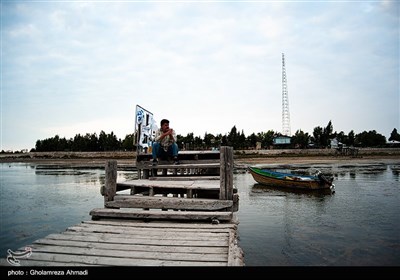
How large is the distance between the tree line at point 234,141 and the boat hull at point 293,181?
6952 cm

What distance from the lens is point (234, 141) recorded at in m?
100

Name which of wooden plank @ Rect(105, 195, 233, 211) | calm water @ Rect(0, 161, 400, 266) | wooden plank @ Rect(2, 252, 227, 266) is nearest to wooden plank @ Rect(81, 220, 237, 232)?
wooden plank @ Rect(105, 195, 233, 211)

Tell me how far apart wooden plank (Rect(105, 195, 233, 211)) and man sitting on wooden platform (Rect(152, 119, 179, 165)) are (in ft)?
8.29

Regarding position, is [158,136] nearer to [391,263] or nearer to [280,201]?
[391,263]

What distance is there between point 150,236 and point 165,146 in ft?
14.8

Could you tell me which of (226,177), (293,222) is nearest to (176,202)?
(226,177)

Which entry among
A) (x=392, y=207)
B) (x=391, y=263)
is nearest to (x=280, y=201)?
(x=392, y=207)

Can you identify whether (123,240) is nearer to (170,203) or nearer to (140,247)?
(140,247)

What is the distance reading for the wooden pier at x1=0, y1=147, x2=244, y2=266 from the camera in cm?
386

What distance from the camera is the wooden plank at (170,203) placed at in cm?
632

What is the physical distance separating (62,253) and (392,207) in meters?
18.1

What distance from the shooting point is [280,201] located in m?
19.3

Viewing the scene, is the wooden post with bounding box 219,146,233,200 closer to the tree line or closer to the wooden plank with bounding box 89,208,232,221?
the wooden plank with bounding box 89,208,232,221
